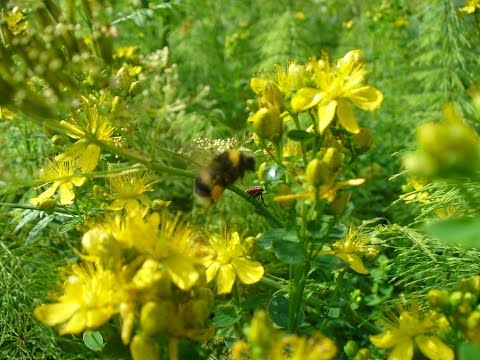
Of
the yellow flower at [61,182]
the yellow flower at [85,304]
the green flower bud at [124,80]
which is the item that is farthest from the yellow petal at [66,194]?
the yellow flower at [85,304]

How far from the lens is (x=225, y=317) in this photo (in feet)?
3.53

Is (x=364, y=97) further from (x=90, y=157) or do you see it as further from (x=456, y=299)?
(x=90, y=157)

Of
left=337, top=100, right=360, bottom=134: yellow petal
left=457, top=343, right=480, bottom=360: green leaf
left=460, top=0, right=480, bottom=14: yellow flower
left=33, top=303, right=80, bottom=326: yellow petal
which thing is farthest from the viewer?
left=460, top=0, right=480, bottom=14: yellow flower

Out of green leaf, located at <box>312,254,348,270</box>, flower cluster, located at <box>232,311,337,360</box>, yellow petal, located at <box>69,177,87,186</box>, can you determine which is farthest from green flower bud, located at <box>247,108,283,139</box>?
yellow petal, located at <box>69,177,87,186</box>

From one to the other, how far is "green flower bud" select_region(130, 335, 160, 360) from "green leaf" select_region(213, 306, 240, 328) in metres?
0.24

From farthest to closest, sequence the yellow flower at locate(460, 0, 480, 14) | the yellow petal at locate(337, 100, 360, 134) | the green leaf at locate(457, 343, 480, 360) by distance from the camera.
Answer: the yellow flower at locate(460, 0, 480, 14) → the yellow petal at locate(337, 100, 360, 134) → the green leaf at locate(457, 343, 480, 360)

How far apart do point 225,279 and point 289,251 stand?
13cm

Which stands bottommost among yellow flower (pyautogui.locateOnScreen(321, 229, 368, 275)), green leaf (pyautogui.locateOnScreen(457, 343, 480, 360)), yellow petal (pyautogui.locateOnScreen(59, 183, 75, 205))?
yellow flower (pyautogui.locateOnScreen(321, 229, 368, 275))

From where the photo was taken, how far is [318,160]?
92cm

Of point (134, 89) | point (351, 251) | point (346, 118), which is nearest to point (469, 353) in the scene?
point (346, 118)

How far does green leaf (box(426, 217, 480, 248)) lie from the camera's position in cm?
66

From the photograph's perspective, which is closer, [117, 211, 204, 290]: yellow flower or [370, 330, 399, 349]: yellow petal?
[117, 211, 204, 290]: yellow flower

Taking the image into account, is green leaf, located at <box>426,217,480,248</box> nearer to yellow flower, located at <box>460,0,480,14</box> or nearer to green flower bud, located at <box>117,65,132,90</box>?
green flower bud, located at <box>117,65,132,90</box>

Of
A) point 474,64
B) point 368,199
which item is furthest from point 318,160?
point 474,64
